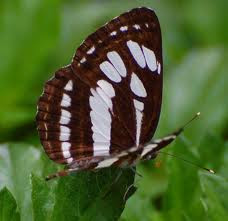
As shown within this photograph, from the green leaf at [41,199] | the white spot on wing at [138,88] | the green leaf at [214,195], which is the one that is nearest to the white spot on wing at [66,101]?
the white spot on wing at [138,88]

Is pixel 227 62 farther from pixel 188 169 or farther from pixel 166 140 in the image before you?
pixel 166 140

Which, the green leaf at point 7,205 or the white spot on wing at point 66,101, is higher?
the white spot on wing at point 66,101

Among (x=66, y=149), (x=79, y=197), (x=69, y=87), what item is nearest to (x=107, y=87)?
(x=69, y=87)

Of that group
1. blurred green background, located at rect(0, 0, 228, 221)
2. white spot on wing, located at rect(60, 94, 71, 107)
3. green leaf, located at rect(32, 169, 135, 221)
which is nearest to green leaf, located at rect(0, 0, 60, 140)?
blurred green background, located at rect(0, 0, 228, 221)

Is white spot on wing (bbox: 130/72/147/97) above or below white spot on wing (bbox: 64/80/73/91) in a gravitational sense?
below

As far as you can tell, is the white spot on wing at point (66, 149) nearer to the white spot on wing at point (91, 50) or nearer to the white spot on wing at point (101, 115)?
the white spot on wing at point (101, 115)

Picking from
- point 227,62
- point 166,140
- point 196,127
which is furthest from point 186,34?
point 166,140

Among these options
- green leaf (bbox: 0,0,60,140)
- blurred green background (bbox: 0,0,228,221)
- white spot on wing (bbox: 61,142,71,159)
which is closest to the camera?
white spot on wing (bbox: 61,142,71,159)

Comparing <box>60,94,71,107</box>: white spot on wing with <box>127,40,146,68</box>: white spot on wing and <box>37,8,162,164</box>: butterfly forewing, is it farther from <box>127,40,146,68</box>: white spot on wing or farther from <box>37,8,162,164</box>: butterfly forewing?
<box>127,40,146,68</box>: white spot on wing
